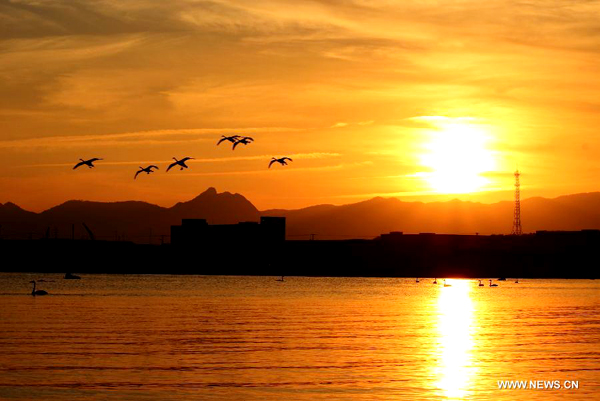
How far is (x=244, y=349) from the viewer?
71875 millimetres

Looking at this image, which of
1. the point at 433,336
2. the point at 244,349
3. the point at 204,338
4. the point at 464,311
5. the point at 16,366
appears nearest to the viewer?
the point at 16,366

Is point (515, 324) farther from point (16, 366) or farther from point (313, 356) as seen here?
point (16, 366)

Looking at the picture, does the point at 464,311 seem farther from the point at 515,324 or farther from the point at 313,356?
the point at 313,356

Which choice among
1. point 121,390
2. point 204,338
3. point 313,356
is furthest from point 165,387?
point 204,338

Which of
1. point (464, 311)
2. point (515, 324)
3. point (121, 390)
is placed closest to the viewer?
point (121, 390)

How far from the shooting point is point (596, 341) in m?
81.9

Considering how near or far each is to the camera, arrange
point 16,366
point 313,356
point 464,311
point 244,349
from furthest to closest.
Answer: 1. point 464,311
2. point 244,349
3. point 313,356
4. point 16,366

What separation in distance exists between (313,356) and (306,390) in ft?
51.6

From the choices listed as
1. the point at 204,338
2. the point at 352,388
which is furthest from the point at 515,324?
the point at 352,388

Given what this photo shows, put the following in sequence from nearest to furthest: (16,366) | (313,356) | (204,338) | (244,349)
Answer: (16,366) → (313,356) → (244,349) → (204,338)

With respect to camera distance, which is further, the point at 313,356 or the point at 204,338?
the point at 204,338

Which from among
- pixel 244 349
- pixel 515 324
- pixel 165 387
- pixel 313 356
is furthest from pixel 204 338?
pixel 515 324

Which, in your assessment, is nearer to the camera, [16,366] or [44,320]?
[16,366]

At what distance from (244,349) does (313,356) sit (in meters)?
6.76
